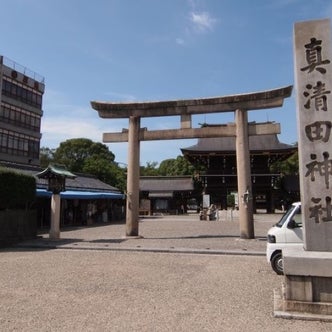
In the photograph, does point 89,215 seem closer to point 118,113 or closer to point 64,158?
point 118,113

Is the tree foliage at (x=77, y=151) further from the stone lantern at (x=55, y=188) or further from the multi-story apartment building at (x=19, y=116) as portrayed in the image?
the stone lantern at (x=55, y=188)

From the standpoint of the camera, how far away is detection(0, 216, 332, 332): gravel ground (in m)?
5.41

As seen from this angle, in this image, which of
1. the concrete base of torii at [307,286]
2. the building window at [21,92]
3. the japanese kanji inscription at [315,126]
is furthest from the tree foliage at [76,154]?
the concrete base of torii at [307,286]

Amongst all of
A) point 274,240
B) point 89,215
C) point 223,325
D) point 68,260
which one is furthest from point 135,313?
point 89,215

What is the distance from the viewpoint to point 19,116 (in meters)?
46.0

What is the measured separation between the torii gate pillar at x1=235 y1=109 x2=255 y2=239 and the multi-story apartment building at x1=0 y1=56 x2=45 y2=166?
33285 mm

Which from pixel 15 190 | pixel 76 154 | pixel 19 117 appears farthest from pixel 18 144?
pixel 15 190

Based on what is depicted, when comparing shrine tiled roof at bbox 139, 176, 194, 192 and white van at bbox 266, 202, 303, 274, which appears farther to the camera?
shrine tiled roof at bbox 139, 176, 194, 192

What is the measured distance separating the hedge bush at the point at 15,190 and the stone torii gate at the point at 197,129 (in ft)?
14.6

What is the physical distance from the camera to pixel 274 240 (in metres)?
8.97

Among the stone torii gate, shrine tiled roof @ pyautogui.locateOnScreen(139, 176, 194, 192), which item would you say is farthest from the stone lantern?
shrine tiled roof @ pyautogui.locateOnScreen(139, 176, 194, 192)

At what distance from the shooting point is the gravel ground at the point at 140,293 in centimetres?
541

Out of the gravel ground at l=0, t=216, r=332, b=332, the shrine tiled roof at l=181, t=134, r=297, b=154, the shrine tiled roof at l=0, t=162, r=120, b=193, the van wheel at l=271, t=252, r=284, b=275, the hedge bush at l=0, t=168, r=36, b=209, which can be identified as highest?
the shrine tiled roof at l=181, t=134, r=297, b=154

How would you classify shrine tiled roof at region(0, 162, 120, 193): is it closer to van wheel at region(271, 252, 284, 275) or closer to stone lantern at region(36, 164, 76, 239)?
stone lantern at region(36, 164, 76, 239)
